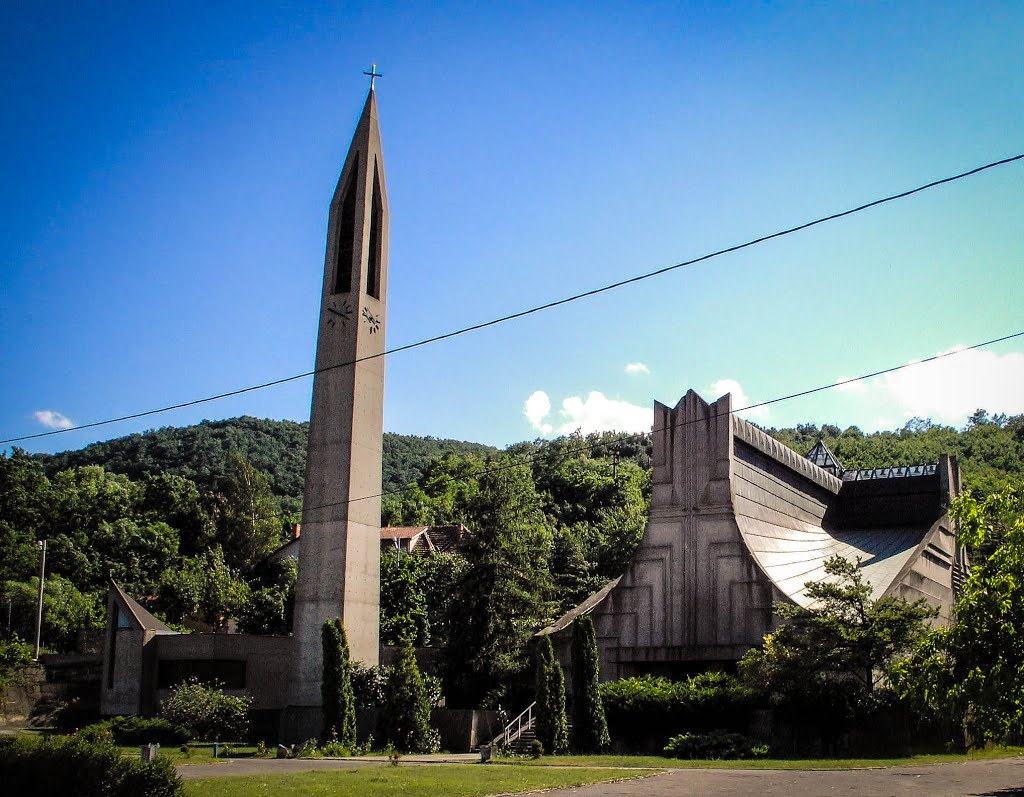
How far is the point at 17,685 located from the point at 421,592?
19.3 metres

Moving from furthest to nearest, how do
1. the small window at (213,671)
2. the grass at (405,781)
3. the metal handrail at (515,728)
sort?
the small window at (213,671) < the metal handrail at (515,728) < the grass at (405,781)

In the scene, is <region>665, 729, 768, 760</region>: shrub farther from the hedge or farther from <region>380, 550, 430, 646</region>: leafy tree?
<region>380, 550, 430, 646</region>: leafy tree

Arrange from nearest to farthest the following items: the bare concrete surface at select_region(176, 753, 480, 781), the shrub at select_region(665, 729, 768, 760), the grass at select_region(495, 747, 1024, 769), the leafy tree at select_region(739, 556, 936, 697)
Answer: the bare concrete surface at select_region(176, 753, 480, 781)
the grass at select_region(495, 747, 1024, 769)
the leafy tree at select_region(739, 556, 936, 697)
the shrub at select_region(665, 729, 768, 760)

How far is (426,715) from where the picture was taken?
3045 centimetres

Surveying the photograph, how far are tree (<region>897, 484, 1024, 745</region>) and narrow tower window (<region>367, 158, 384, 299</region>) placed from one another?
84.2 ft

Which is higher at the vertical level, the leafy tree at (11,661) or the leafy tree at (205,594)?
the leafy tree at (205,594)

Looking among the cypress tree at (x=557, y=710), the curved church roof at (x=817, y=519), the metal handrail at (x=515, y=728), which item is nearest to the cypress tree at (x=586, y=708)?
the cypress tree at (x=557, y=710)

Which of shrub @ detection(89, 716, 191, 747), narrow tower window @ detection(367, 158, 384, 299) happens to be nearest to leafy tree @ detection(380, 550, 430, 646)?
shrub @ detection(89, 716, 191, 747)

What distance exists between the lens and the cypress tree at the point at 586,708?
28594 millimetres

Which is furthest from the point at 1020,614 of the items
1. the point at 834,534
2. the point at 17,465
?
the point at 17,465

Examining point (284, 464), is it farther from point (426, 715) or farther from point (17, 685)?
point (426, 715)

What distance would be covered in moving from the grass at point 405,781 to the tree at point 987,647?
23.2 ft

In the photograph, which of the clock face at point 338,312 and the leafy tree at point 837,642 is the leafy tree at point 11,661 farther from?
the leafy tree at point 837,642

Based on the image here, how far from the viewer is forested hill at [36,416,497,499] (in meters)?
120
